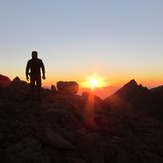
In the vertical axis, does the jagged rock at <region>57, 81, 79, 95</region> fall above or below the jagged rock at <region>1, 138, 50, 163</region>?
above

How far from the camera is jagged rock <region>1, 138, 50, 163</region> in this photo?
7883mm

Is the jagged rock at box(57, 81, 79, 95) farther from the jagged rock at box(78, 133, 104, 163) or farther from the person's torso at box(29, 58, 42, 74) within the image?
the jagged rock at box(78, 133, 104, 163)

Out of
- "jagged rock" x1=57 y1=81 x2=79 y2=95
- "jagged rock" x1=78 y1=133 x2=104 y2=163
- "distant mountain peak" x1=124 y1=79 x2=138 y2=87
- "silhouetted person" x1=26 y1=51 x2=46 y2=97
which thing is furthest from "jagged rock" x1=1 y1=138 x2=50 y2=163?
"distant mountain peak" x1=124 y1=79 x2=138 y2=87

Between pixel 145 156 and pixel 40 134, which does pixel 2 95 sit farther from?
pixel 145 156

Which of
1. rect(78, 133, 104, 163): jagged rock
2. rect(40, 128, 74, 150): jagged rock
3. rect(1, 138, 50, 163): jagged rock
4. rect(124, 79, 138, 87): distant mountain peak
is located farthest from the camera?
rect(124, 79, 138, 87): distant mountain peak

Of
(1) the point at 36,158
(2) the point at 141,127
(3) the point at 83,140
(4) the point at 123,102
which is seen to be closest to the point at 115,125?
(2) the point at 141,127

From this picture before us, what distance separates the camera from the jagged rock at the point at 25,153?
7883 mm

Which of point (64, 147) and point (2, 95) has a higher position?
point (2, 95)

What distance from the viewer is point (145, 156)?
1091 cm

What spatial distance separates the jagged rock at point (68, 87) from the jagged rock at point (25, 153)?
12.1m

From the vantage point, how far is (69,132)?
36.9 ft

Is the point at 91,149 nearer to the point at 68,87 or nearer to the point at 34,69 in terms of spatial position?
the point at 34,69

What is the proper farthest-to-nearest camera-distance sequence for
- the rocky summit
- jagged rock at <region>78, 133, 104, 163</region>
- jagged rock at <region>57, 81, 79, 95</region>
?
1. jagged rock at <region>57, 81, 79, 95</region>
2. jagged rock at <region>78, 133, 104, 163</region>
3. the rocky summit

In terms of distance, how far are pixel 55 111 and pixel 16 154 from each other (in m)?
4.96
